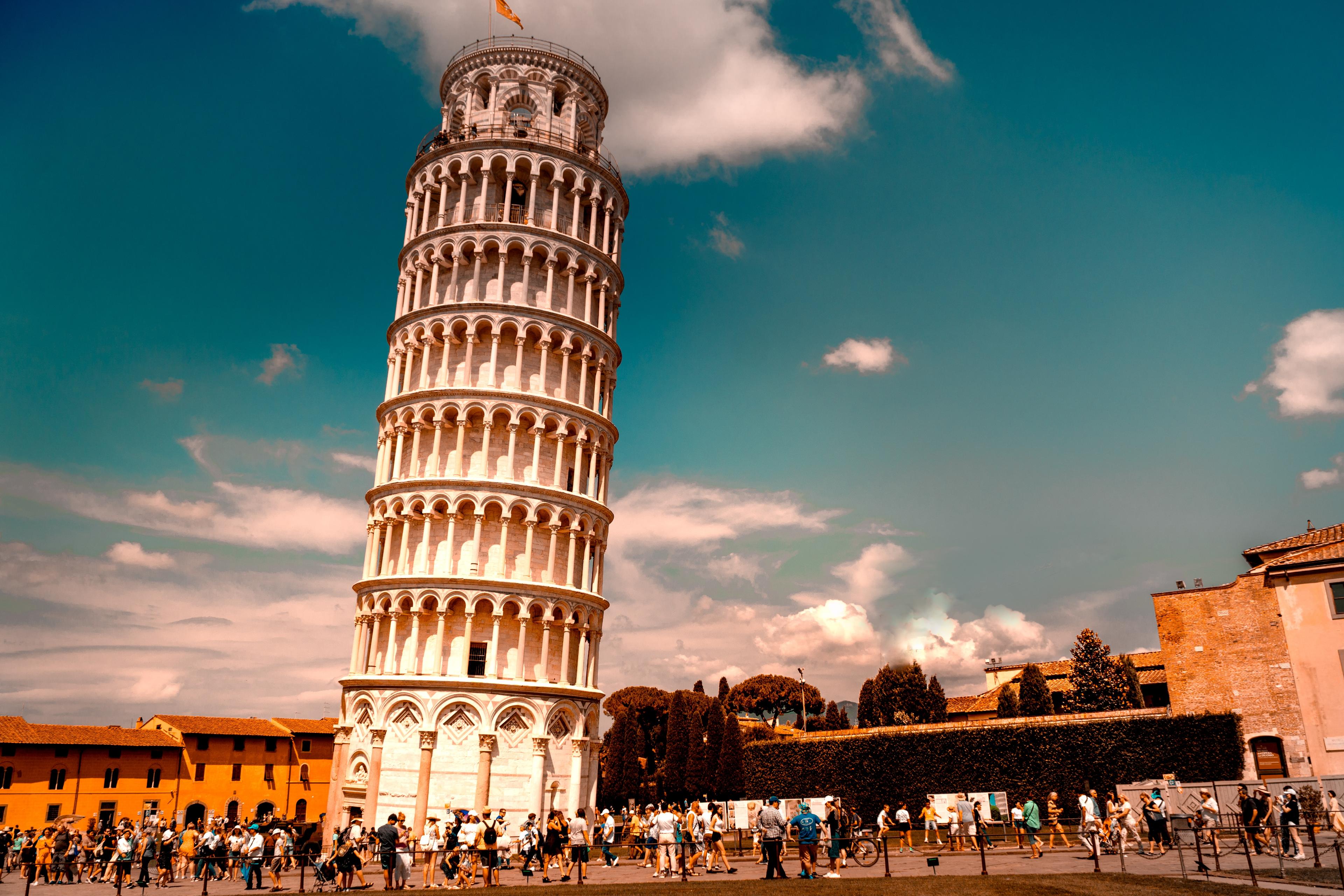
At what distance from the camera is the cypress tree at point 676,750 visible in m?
67.2

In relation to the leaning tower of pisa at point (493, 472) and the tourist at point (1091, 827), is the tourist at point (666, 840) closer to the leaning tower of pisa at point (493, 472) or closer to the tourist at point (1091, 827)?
the tourist at point (1091, 827)

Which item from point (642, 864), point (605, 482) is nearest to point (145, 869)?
point (642, 864)

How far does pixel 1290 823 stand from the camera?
22.6 metres

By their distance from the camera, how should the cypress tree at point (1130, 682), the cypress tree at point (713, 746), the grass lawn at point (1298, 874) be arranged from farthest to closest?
the cypress tree at point (713, 746)
the cypress tree at point (1130, 682)
the grass lawn at point (1298, 874)

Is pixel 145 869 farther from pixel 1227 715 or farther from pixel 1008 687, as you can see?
pixel 1008 687

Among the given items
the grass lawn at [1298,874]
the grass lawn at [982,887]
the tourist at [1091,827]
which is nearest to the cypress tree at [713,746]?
the tourist at [1091,827]

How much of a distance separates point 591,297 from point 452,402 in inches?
383

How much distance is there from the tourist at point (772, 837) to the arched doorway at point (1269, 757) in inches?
1006

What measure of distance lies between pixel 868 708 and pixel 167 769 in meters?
57.8

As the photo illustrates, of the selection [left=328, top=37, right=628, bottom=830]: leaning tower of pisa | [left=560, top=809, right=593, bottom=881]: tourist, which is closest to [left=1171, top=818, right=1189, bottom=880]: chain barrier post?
[left=560, top=809, right=593, bottom=881]: tourist

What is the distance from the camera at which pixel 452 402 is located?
4253 centimetres

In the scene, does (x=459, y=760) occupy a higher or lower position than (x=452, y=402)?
lower

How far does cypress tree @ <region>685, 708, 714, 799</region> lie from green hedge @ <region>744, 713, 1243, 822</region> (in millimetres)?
16308

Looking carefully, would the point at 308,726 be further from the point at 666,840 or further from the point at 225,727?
the point at 666,840
